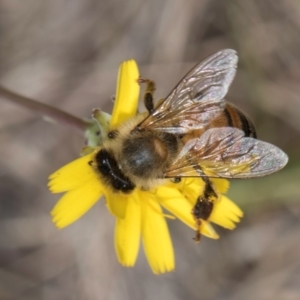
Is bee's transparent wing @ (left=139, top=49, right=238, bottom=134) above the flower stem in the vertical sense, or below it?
above

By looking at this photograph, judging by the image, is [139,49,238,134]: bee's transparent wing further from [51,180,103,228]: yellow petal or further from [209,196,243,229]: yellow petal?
[209,196,243,229]: yellow petal

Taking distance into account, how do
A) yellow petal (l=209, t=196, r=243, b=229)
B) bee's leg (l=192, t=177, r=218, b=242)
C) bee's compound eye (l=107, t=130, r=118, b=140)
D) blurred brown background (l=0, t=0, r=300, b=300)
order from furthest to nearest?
blurred brown background (l=0, t=0, r=300, b=300), yellow petal (l=209, t=196, r=243, b=229), bee's leg (l=192, t=177, r=218, b=242), bee's compound eye (l=107, t=130, r=118, b=140)

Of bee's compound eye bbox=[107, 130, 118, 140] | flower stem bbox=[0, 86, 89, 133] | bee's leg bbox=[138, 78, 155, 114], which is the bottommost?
flower stem bbox=[0, 86, 89, 133]

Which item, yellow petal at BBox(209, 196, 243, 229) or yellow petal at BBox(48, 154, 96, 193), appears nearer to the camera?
yellow petal at BBox(48, 154, 96, 193)

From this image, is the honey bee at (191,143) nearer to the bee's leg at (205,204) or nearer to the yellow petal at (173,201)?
the bee's leg at (205,204)

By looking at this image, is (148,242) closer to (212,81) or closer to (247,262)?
(212,81)

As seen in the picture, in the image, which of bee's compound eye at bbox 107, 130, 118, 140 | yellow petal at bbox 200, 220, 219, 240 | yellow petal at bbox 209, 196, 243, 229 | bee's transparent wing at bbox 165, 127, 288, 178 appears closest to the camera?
bee's transparent wing at bbox 165, 127, 288, 178

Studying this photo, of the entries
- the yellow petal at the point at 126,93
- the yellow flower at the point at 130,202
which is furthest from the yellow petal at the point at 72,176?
the yellow petal at the point at 126,93

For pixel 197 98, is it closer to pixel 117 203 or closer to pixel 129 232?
pixel 117 203

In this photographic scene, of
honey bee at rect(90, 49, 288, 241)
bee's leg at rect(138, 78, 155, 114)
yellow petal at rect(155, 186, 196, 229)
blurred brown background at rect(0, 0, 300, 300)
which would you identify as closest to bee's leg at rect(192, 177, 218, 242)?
honey bee at rect(90, 49, 288, 241)

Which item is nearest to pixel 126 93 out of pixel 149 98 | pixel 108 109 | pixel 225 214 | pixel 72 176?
pixel 149 98
